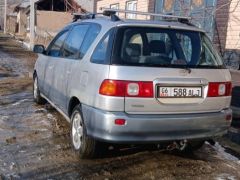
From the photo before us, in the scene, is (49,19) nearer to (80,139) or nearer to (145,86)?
(80,139)

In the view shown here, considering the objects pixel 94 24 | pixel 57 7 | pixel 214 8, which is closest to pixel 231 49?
pixel 214 8

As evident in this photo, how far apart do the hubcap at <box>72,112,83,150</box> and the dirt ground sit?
0.17 metres

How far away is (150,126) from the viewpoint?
4.50m

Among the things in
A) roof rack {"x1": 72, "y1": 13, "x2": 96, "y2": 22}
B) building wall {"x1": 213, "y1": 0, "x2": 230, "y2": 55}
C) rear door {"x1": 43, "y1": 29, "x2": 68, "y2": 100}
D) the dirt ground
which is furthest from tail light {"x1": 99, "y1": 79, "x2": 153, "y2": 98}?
building wall {"x1": 213, "y1": 0, "x2": 230, "y2": 55}

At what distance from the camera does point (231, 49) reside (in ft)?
37.6

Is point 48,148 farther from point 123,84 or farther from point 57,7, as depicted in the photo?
point 57,7

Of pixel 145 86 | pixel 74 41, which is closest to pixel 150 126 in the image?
pixel 145 86

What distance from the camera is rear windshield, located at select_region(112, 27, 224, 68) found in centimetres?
458

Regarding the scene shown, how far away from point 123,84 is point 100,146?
3.38ft

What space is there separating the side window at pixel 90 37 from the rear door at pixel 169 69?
630 mm

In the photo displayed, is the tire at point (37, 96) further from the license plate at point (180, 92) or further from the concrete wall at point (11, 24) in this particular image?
the concrete wall at point (11, 24)

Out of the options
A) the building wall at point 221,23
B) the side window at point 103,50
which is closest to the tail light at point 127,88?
the side window at point 103,50

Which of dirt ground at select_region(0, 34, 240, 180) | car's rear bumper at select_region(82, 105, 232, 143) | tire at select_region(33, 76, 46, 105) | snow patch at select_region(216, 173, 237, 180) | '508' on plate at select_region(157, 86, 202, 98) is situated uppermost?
'508' on plate at select_region(157, 86, 202, 98)

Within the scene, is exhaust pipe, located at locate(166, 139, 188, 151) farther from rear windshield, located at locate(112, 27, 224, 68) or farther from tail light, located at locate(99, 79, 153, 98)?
tail light, located at locate(99, 79, 153, 98)
